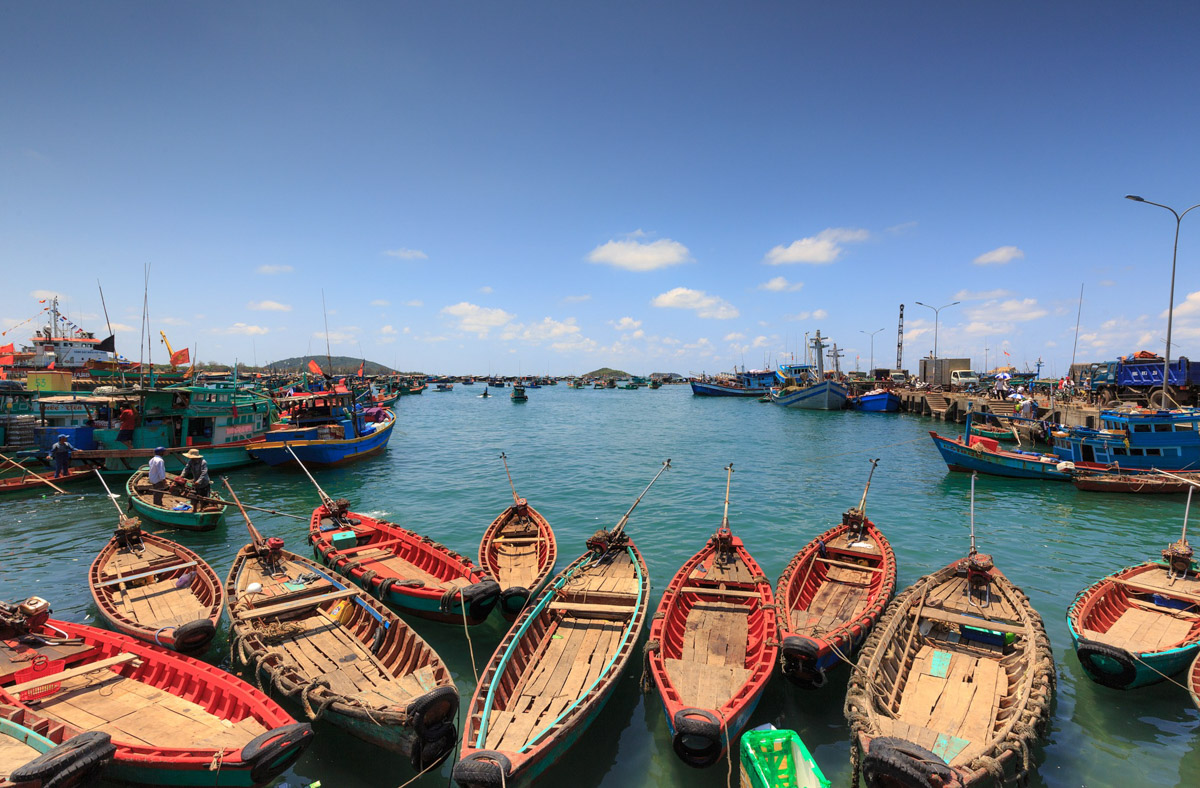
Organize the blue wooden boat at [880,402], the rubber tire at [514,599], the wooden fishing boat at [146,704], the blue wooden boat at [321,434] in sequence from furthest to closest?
1. the blue wooden boat at [880,402]
2. the blue wooden boat at [321,434]
3. the rubber tire at [514,599]
4. the wooden fishing boat at [146,704]

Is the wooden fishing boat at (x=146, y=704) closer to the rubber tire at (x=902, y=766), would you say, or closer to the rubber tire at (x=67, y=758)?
the rubber tire at (x=67, y=758)

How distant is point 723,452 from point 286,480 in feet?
96.0

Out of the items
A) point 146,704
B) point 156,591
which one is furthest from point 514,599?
point 156,591

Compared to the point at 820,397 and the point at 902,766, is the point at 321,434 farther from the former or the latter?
the point at 820,397

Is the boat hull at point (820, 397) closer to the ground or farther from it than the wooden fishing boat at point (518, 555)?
farther from it

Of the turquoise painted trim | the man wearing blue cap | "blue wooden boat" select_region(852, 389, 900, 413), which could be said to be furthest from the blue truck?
the man wearing blue cap

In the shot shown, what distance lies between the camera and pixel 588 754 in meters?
8.45

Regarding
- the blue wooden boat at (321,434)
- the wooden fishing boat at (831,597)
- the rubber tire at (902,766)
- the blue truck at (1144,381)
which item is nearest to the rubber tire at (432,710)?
the rubber tire at (902,766)

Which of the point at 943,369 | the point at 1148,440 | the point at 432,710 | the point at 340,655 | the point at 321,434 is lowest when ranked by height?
the point at 340,655

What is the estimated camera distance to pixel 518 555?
15.0m

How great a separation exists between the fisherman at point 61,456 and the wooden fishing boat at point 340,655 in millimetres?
19713

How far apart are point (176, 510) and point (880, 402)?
7580 cm

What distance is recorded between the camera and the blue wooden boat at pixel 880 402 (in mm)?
70688

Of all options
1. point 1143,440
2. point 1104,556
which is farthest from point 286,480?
point 1143,440
